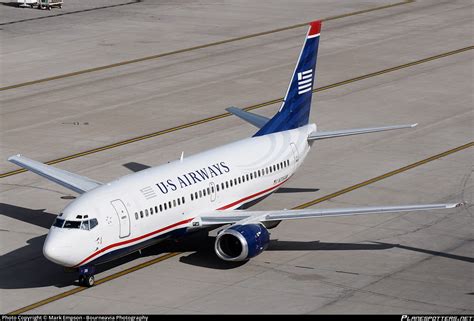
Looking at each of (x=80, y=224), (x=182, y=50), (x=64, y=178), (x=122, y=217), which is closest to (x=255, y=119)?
(x=64, y=178)

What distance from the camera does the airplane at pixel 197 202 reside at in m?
44.0

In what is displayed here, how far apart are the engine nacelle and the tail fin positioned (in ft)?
32.9

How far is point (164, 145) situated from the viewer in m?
67.3

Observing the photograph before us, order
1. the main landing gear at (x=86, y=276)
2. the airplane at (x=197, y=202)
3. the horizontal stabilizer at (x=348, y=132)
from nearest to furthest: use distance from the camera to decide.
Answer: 1. the airplane at (x=197, y=202)
2. the main landing gear at (x=86, y=276)
3. the horizontal stabilizer at (x=348, y=132)

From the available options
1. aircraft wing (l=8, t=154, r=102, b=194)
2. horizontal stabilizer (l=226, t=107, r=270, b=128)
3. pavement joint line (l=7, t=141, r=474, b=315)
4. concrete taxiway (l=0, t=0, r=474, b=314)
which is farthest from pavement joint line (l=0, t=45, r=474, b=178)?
pavement joint line (l=7, t=141, r=474, b=315)

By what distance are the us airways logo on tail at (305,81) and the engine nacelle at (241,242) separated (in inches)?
486

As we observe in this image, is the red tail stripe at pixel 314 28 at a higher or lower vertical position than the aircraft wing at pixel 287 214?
higher

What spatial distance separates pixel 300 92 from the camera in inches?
2242

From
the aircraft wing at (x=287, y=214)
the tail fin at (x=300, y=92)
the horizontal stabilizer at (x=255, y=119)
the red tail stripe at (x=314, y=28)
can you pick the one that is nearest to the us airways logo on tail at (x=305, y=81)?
the tail fin at (x=300, y=92)

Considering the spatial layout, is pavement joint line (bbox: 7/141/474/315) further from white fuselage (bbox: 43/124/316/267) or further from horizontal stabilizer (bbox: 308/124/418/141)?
horizontal stabilizer (bbox: 308/124/418/141)

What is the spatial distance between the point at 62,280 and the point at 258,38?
56.7 meters

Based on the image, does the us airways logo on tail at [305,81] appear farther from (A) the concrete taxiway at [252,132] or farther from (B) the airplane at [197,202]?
(A) the concrete taxiway at [252,132]

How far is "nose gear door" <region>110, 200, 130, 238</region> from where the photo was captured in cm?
4481

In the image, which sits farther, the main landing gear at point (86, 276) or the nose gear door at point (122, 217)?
the nose gear door at point (122, 217)
